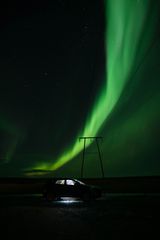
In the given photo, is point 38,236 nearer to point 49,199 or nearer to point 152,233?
point 152,233

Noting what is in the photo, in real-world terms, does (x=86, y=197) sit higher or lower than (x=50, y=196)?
lower

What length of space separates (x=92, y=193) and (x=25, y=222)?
1356 centimetres

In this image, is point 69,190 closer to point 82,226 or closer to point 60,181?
point 60,181

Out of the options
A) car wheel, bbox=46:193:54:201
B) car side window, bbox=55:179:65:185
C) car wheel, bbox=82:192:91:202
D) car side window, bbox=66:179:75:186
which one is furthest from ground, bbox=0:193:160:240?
car side window, bbox=55:179:65:185

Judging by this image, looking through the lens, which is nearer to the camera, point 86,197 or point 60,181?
point 86,197

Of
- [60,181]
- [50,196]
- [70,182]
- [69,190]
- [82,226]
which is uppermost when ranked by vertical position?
[60,181]

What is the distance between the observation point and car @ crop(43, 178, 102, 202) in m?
28.2

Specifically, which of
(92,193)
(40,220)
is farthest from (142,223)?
(92,193)

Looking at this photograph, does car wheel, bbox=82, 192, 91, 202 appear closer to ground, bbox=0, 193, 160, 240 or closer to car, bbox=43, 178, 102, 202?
car, bbox=43, 178, 102, 202

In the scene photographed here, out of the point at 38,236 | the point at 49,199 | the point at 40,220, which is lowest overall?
the point at 38,236

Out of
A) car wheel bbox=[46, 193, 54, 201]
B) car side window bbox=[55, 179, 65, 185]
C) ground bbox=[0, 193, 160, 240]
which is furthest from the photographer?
car side window bbox=[55, 179, 65, 185]

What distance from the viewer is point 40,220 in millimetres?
15539

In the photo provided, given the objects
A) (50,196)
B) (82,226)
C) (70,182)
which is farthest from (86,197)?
(82,226)

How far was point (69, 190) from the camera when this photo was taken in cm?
2897
